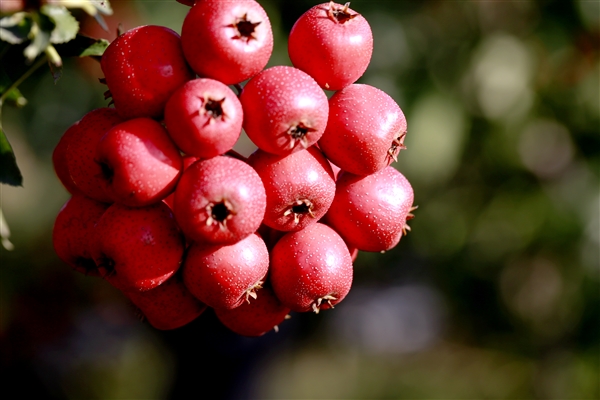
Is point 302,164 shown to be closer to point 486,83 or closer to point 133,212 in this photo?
point 133,212

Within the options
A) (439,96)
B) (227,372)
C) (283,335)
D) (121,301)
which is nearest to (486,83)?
(439,96)

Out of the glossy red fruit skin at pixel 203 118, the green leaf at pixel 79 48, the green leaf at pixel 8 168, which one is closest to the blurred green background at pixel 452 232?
the green leaf at pixel 79 48

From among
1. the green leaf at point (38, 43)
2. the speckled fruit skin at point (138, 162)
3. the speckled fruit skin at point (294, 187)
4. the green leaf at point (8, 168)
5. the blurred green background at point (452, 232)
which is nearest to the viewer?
the green leaf at point (38, 43)

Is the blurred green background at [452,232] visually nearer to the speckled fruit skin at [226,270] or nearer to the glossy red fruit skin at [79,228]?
the glossy red fruit skin at [79,228]

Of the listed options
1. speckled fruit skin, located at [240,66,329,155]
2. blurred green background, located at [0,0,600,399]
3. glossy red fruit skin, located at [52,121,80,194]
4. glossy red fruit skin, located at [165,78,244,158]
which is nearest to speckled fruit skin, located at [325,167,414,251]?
speckled fruit skin, located at [240,66,329,155]

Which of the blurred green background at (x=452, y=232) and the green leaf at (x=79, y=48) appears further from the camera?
the blurred green background at (x=452, y=232)

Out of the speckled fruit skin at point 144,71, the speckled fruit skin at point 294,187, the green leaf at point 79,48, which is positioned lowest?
the speckled fruit skin at point 294,187

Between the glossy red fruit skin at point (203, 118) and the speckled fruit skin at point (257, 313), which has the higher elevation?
the glossy red fruit skin at point (203, 118)

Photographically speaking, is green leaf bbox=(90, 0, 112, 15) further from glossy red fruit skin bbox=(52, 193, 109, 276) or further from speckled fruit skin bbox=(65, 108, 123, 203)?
glossy red fruit skin bbox=(52, 193, 109, 276)

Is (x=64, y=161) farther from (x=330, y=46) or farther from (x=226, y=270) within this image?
(x=330, y=46)
